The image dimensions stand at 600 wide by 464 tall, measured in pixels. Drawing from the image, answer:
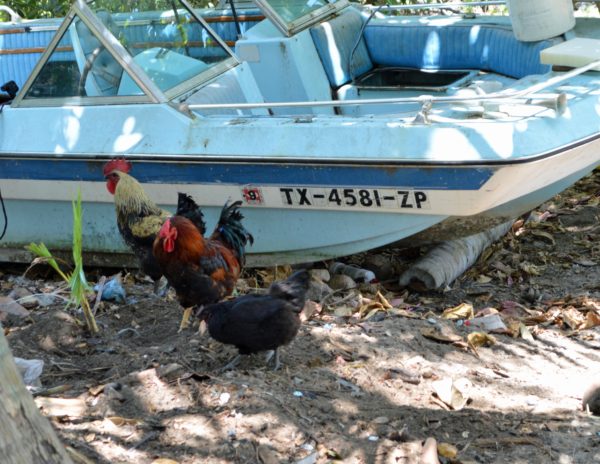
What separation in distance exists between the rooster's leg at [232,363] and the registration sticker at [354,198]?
1426 mm

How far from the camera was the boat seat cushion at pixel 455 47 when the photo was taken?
22.1 feet

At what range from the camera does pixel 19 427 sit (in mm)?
2586

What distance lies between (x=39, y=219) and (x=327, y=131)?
243cm

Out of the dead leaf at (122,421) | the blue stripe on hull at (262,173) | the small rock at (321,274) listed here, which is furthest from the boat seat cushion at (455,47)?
the dead leaf at (122,421)

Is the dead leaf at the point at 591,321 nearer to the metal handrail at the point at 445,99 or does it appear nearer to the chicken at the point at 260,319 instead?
the metal handrail at the point at 445,99

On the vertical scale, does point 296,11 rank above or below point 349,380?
above

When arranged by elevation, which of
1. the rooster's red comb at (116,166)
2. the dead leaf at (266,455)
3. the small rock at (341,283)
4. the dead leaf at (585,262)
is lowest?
the dead leaf at (585,262)

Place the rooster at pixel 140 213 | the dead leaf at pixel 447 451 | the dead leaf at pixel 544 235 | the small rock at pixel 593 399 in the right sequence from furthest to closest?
1. the dead leaf at pixel 544 235
2. the rooster at pixel 140 213
3. the small rock at pixel 593 399
4. the dead leaf at pixel 447 451

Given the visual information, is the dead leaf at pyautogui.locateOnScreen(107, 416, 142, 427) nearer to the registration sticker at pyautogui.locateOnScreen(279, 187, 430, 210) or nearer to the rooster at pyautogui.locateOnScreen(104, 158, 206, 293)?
the rooster at pyautogui.locateOnScreen(104, 158, 206, 293)

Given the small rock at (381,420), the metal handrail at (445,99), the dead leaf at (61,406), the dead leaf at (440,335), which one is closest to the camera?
the dead leaf at (61,406)

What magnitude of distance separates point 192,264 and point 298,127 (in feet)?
3.78

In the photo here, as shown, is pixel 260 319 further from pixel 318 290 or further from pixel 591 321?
pixel 591 321

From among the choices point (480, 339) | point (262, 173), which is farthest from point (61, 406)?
point (480, 339)

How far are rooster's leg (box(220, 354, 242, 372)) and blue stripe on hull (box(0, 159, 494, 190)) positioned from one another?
144 centimetres
